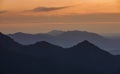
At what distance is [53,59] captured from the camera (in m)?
27.9

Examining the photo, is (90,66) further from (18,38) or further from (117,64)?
(18,38)

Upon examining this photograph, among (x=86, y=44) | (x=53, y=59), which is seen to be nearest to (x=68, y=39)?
(x=86, y=44)

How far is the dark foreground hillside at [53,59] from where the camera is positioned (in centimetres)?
2630

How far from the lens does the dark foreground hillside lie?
26.3 metres

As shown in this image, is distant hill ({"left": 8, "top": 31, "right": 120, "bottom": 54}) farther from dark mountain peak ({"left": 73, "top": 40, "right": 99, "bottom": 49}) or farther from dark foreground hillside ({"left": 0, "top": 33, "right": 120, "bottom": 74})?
dark foreground hillside ({"left": 0, "top": 33, "right": 120, "bottom": 74})

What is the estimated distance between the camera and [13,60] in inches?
1056

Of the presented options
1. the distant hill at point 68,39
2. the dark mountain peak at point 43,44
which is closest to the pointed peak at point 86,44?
the distant hill at point 68,39

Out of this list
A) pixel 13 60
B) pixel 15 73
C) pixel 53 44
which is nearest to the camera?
pixel 15 73

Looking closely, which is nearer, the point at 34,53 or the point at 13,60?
the point at 13,60

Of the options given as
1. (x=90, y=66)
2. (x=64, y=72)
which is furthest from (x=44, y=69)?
(x=90, y=66)

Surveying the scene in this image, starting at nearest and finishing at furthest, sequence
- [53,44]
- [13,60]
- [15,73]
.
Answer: [15,73] → [13,60] → [53,44]

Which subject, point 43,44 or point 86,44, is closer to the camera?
point 43,44

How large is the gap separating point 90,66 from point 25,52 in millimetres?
4410

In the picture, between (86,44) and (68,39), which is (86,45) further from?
(68,39)
